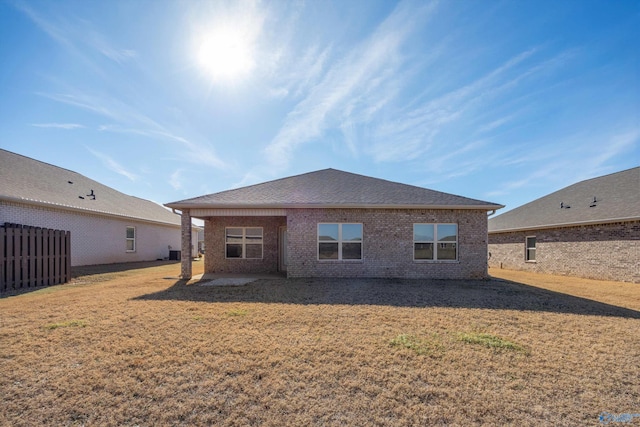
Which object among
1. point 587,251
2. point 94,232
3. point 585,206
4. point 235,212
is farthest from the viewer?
point 94,232

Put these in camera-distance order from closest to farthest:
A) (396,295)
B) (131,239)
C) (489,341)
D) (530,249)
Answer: (489,341) < (396,295) < (530,249) < (131,239)

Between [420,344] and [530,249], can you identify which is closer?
[420,344]

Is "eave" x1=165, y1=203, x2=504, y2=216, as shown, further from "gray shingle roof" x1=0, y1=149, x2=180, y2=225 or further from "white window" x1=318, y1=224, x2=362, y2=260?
"gray shingle roof" x1=0, y1=149, x2=180, y2=225

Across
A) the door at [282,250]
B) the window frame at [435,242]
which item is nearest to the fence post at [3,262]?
the door at [282,250]

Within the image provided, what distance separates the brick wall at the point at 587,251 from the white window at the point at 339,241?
36.8ft

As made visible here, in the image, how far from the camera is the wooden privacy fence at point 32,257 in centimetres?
876

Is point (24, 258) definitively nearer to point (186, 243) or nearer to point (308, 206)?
point (186, 243)

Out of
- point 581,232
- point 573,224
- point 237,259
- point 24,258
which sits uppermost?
point 573,224

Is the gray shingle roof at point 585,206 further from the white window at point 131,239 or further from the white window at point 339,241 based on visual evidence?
the white window at point 131,239

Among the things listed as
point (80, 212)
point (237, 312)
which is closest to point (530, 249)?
point (237, 312)

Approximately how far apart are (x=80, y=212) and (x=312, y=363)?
16221 millimetres

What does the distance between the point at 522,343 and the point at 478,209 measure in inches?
296

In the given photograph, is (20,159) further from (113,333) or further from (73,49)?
(113,333)

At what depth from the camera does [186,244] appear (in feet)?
35.8
